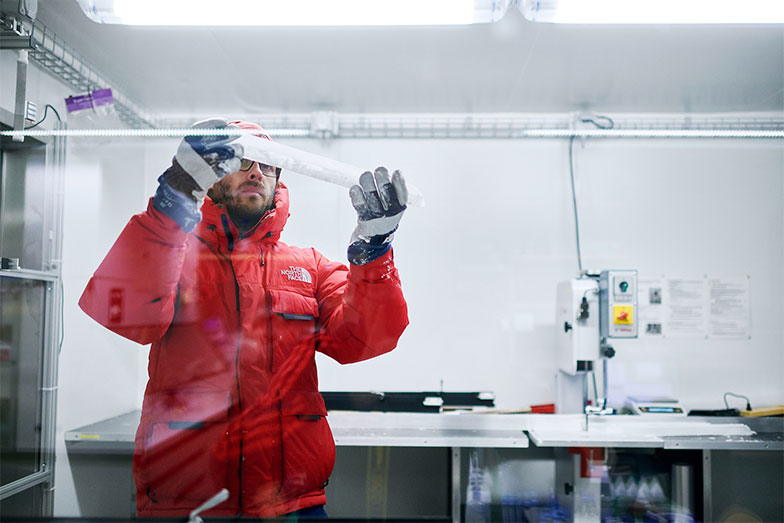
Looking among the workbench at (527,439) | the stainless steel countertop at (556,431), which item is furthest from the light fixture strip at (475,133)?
the stainless steel countertop at (556,431)

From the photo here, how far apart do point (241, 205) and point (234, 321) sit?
0.23m

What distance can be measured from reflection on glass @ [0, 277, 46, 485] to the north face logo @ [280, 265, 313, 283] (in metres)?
0.57

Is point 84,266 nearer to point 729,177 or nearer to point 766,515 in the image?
point 766,515

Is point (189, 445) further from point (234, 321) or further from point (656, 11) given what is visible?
point (656, 11)

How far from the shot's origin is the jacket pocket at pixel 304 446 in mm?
1056

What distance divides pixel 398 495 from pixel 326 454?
1.65 feet

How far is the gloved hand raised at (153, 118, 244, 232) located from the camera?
935mm

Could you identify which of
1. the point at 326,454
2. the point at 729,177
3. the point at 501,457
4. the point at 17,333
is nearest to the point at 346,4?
the point at 326,454

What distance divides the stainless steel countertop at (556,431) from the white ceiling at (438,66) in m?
0.91

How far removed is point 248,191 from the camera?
1.02m

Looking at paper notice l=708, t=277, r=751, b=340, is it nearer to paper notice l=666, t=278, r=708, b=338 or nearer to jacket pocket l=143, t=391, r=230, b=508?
paper notice l=666, t=278, r=708, b=338

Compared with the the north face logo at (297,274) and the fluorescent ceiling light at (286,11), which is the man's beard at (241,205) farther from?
the fluorescent ceiling light at (286,11)

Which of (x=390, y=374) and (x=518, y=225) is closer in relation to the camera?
(x=390, y=374)

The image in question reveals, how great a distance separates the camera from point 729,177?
2041mm
